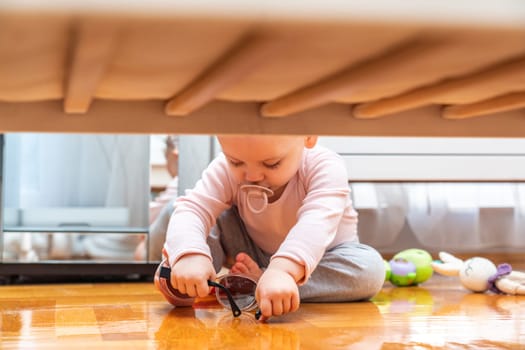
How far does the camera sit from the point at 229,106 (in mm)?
616

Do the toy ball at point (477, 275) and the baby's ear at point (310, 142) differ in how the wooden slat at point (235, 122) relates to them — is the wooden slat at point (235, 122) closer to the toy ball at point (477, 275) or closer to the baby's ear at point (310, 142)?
the baby's ear at point (310, 142)

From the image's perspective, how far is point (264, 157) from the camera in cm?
112

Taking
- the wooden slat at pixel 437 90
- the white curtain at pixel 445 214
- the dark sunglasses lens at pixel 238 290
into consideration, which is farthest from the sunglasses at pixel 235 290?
the white curtain at pixel 445 214

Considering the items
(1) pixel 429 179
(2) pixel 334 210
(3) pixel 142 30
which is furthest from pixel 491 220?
(3) pixel 142 30

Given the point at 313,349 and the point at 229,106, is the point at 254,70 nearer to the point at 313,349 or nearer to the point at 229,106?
the point at 229,106

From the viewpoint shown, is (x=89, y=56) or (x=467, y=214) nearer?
(x=89, y=56)

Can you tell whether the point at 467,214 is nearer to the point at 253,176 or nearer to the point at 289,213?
the point at 289,213

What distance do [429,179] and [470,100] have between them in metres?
1.26

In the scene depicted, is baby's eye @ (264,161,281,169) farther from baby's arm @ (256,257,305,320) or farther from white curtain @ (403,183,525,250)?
white curtain @ (403,183,525,250)

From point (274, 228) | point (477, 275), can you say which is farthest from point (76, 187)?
point (477, 275)

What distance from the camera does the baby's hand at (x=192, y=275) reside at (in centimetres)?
109

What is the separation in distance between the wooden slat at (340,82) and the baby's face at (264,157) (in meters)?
0.47

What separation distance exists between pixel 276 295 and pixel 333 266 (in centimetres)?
32

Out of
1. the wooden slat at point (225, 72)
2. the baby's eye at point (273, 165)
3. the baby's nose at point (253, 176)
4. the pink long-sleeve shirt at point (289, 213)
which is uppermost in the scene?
the baby's eye at point (273, 165)
